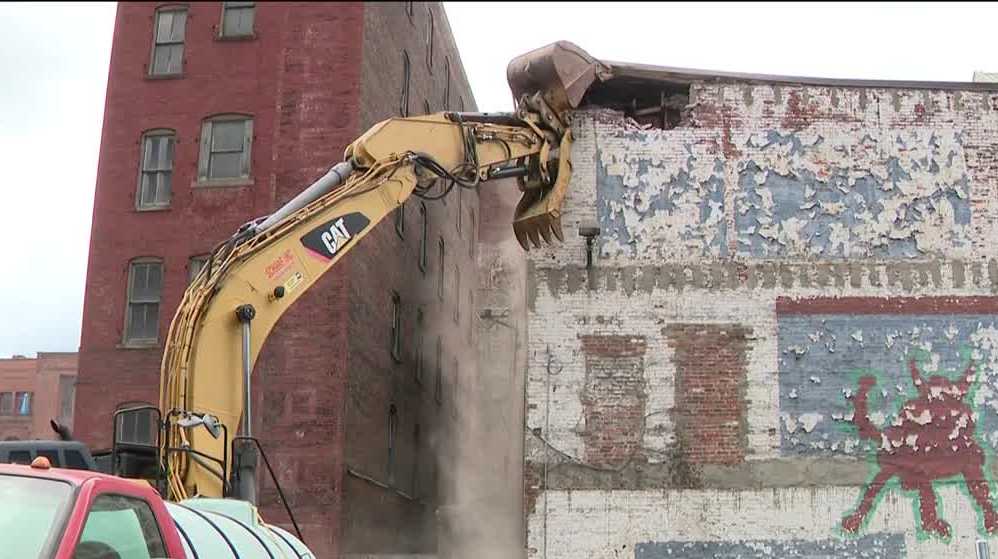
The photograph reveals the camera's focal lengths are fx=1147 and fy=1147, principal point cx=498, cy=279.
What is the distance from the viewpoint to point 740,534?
15.0 metres

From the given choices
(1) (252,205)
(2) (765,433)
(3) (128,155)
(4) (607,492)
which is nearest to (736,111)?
(2) (765,433)

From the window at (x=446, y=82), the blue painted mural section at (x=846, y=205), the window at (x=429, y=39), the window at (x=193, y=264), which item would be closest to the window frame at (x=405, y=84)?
the window at (x=429, y=39)

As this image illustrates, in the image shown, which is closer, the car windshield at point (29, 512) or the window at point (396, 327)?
the car windshield at point (29, 512)

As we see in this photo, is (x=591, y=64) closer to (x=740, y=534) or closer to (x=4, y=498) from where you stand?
(x=740, y=534)

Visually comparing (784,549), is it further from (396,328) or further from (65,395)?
(65,395)

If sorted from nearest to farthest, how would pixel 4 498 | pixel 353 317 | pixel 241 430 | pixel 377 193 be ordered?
pixel 4 498, pixel 241 430, pixel 377 193, pixel 353 317

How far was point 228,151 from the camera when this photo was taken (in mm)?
21297

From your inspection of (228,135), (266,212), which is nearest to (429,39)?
(228,135)

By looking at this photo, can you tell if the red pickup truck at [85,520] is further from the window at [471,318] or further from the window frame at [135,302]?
the window at [471,318]

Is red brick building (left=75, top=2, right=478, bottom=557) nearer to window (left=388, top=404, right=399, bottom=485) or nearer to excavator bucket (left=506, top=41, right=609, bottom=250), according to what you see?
window (left=388, top=404, right=399, bottom=485)

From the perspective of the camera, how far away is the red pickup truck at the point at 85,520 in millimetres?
5262

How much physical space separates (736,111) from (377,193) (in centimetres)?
607

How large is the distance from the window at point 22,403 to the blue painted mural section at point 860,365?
1807cm

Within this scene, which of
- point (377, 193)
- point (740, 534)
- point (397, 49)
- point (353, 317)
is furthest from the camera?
point (397, 49)
